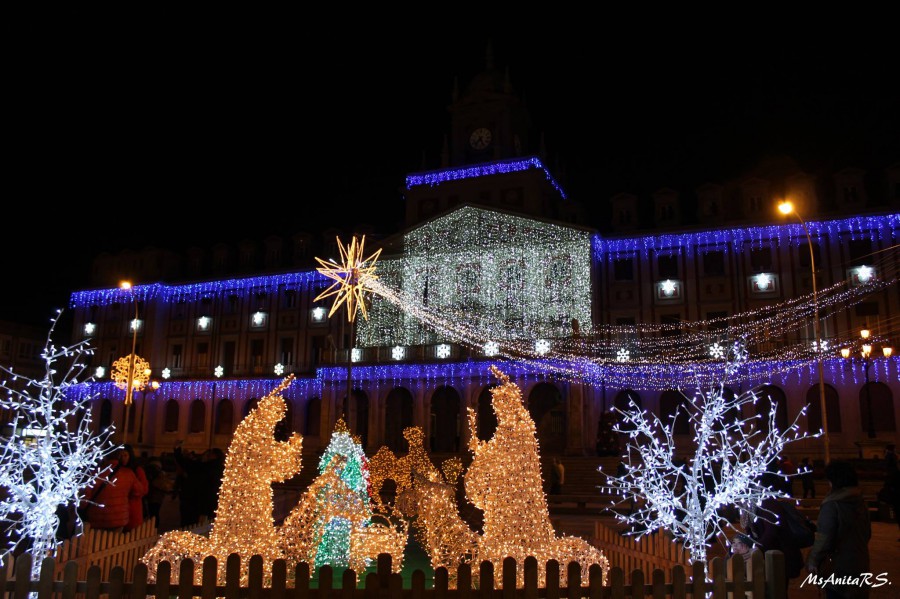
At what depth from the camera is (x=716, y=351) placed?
105 ft

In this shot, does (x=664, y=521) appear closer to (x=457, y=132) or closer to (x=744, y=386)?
(x=744, y=386)

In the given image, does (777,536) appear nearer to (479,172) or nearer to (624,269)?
(624,269)

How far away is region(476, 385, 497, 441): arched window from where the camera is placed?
122 ft

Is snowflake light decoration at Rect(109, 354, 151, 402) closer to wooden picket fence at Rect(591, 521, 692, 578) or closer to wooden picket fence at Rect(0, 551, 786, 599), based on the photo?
wooden picket fence at Rect(591, 521, 692, 578)

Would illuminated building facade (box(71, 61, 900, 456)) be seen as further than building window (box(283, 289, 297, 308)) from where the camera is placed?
No

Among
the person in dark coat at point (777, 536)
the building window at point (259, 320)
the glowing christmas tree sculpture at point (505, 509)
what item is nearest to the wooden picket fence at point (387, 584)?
the person in dark coat at point (777, 536)

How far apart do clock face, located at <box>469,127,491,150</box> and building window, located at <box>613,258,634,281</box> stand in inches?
414

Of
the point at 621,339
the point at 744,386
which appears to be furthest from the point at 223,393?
→ the point at 744,386

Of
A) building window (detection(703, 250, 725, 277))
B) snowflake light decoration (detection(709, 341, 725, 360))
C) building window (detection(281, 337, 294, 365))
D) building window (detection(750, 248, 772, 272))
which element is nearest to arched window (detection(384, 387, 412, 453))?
building window (detection(281, 337, 294, 365))

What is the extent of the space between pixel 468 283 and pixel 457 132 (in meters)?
10.6

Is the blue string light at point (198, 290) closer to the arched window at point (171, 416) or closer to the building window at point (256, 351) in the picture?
the building window at point (256, 351)

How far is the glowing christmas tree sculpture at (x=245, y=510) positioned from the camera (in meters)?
8.61

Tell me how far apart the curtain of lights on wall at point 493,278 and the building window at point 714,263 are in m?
5.99

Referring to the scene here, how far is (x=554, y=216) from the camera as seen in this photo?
4053 cm
